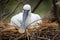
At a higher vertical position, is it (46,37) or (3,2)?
(3,2)

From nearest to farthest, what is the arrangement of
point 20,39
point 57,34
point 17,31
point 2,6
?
point 57,34
point 20,39
point 17,31
point 2,6

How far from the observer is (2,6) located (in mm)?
4543

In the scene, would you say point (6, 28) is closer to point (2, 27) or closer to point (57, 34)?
point (2, 27)

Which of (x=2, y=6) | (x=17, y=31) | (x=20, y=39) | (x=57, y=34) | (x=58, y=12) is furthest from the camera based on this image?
(x=2, y=6)

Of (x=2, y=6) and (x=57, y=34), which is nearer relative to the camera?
(x=57, y=34)

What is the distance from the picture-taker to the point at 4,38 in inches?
87.1

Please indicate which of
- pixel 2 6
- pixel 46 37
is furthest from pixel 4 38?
pixel 2 6

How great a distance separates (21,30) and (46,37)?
11.7 inches

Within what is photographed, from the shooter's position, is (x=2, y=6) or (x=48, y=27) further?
(x=2, y=6)

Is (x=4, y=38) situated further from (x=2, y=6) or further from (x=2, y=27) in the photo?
(x=2, y=6)

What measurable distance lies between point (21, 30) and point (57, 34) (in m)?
0.39

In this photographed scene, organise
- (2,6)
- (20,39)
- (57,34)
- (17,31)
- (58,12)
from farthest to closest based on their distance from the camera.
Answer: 1. (2,6)
2. (17,31)
3. (20,39)
4. (57,34)
5. (58,12)

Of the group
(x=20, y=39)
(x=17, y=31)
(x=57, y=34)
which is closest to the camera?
(x=57, y=34)

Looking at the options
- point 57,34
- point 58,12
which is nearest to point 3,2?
point 57,34
